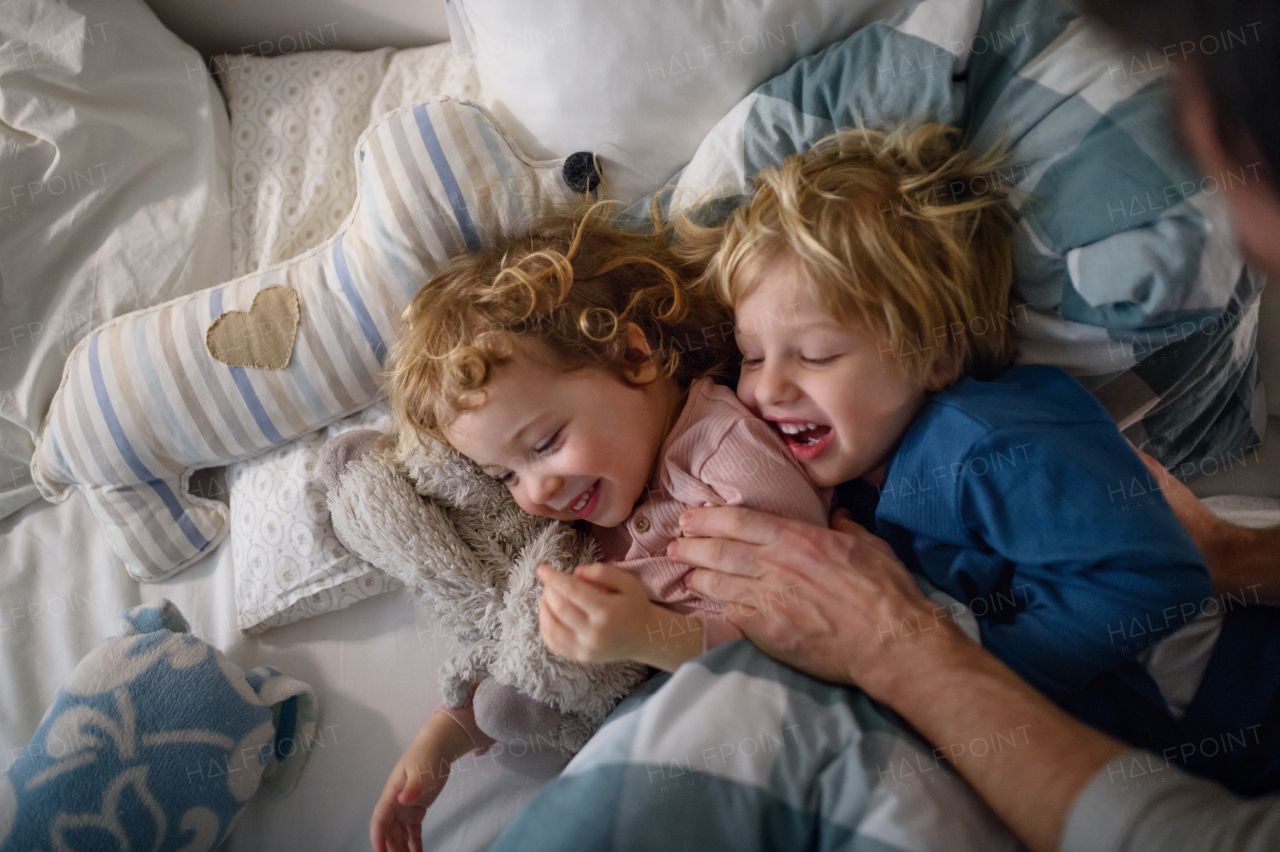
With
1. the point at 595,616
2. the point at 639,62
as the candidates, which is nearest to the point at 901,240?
the point at 639,62

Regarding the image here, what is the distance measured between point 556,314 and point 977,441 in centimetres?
54

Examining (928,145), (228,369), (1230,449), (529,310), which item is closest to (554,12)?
(529,310)

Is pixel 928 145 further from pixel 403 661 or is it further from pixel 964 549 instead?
pixel 403 661

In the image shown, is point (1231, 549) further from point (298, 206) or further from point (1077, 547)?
point (298, 206)

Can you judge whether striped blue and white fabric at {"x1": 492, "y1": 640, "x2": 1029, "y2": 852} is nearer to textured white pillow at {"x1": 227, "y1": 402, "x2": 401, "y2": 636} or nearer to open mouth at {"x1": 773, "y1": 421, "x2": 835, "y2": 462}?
open mouth at {"x1": 773, "y1": 421, "x2": 835, "y2": 462}

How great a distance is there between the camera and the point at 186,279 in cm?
127

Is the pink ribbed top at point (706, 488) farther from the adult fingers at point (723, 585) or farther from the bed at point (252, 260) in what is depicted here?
the bed at point (252, 260)

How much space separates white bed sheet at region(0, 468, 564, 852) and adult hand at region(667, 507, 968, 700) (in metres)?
0.41

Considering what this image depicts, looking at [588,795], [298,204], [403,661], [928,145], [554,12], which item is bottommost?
[403,661]

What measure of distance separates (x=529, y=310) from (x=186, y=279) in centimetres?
75

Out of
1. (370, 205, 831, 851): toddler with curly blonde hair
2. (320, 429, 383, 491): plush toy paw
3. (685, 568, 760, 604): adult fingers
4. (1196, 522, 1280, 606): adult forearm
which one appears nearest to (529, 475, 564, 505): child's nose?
(370, 205, 831, 851): toddler with curly blonde hair

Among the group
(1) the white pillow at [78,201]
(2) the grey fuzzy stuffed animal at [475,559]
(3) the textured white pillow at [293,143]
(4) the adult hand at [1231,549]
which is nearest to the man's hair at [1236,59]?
(4) the adult hand at [1231,549]

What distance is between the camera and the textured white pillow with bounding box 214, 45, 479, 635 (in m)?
1.13

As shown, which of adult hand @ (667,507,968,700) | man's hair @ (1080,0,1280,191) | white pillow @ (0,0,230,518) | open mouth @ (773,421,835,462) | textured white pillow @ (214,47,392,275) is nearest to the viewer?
man's hair @ (1080,0,1280,191)
